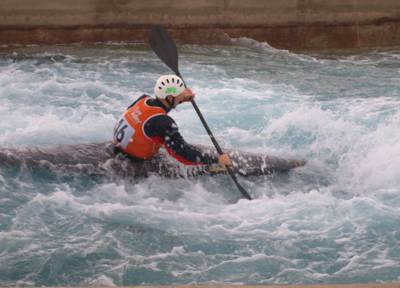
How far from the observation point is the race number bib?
6289 millimetres

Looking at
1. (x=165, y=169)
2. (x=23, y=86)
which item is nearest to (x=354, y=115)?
(x=165, y=169)

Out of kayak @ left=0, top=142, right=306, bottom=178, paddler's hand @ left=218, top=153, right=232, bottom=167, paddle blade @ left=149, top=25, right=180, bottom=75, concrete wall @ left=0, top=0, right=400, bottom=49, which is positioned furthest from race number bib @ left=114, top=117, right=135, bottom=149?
concrete wall @ left=0, top=0, right=400, bottom=49

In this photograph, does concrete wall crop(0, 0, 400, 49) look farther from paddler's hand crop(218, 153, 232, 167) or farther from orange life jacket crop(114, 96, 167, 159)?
paddler's hand crop(218, 153, 232, 167)

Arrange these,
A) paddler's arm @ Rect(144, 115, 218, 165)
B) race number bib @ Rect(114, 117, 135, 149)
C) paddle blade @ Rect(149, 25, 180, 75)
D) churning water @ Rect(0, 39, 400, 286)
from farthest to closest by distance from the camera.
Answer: paddle blade @ Rect(149, 25, 180, 75)
race number bib @ Rect(114, 117, 135, 149)
paddler's arm @ Rect(144, 115, 218, 165)
churning water @ Rect(0, 39, 400, 286)

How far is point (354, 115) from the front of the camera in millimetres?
8539

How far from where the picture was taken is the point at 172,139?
617 cm

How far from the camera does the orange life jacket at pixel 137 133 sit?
624cm

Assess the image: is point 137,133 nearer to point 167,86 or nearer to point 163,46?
point 167,86

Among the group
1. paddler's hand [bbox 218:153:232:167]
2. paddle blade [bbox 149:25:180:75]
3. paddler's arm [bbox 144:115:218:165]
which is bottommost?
paddler's hand [bbox 218:153:232:167]

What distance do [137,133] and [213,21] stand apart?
6347 millimetres

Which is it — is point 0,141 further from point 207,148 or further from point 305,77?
point 305,77

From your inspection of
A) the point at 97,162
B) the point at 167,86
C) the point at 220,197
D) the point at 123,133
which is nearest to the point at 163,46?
the point at 167,86

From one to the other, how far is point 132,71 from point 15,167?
445 cm

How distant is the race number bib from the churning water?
348 mm
